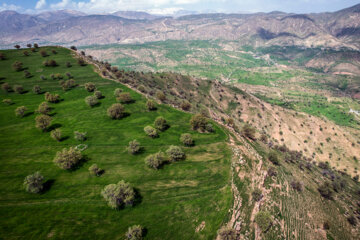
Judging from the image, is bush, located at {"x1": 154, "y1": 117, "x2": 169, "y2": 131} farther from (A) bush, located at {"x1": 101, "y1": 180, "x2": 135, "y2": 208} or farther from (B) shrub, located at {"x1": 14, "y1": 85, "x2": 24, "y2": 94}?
(B) shrub, located at {"x1": 14, "y1": 85, "x2": 24, "y2": 94}

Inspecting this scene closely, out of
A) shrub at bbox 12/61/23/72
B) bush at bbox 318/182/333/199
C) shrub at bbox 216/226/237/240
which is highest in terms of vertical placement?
shrub at bbox 12/61/23/72

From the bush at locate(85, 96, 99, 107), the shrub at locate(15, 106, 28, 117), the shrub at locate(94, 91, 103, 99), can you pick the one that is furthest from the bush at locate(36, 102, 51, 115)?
the shrub at locate(94, 91, 103, 99)

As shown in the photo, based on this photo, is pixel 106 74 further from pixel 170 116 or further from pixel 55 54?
pixel 170 116

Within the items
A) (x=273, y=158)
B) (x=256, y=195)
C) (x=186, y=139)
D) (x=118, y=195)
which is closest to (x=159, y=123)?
(x=186, y=139)

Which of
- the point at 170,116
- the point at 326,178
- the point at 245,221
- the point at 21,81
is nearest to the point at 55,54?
the point at 21,81

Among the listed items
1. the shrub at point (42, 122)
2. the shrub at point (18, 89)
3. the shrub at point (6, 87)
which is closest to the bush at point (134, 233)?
the shrub at point (42, 122)

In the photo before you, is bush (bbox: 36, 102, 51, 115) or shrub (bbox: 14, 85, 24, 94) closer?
bush (bbox: 36, 102, 51, 115)

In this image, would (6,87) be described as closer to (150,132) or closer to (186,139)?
(150,132)

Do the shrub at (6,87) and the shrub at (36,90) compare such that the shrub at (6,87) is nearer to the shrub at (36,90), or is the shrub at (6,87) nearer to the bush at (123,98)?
the shrub at (36,90)
